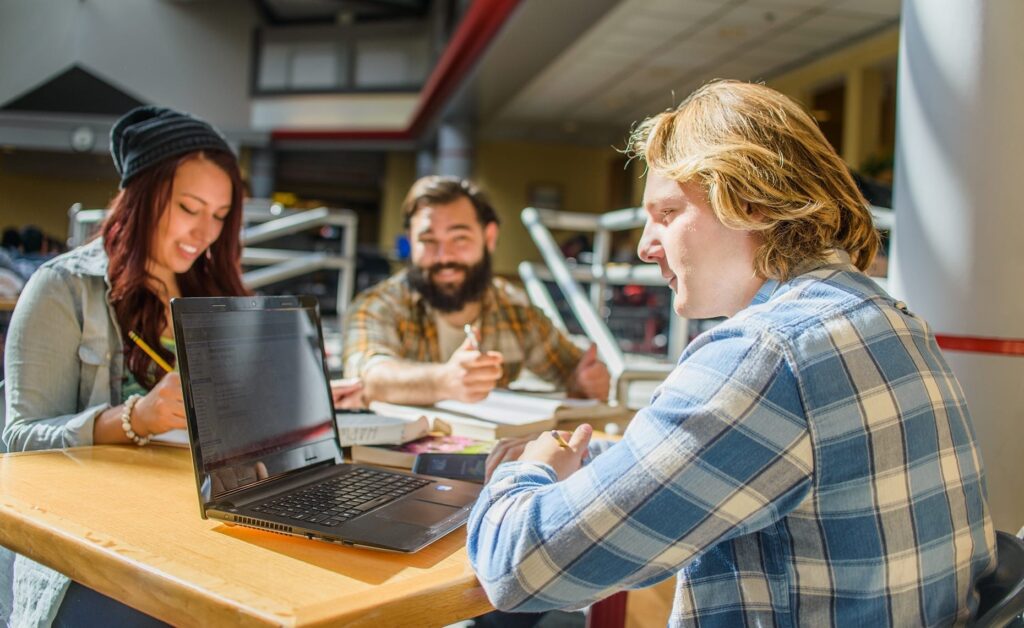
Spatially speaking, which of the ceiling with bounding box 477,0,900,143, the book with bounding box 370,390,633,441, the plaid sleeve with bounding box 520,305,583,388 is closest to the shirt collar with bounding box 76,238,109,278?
the book with bounding box 370,390,633,441

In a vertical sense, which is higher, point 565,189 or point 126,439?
Result: point 565,189

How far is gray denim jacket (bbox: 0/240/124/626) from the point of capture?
112 centimetres

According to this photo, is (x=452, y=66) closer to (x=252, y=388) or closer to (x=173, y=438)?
(x=173, y=438)

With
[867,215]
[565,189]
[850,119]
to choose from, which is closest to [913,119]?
A: [867,215]

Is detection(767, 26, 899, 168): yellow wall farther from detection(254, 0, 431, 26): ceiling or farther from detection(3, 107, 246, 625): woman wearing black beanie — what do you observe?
detection(3, 107, 246, 625): woman wearing black beanie

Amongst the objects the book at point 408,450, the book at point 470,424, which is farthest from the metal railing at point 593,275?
the book at point 408,450

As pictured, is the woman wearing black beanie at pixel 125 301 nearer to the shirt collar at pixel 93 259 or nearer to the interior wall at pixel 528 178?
the shirt collar at pixel 93 259

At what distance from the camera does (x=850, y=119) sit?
7625 mm

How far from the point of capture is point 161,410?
1087 mm

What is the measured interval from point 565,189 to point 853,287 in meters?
12.5

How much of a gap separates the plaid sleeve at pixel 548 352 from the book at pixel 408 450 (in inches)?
31.3

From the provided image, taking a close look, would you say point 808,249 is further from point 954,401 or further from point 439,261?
point 439,261

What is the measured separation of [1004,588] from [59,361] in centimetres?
127

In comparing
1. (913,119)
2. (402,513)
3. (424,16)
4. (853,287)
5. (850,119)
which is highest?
(424,16)
